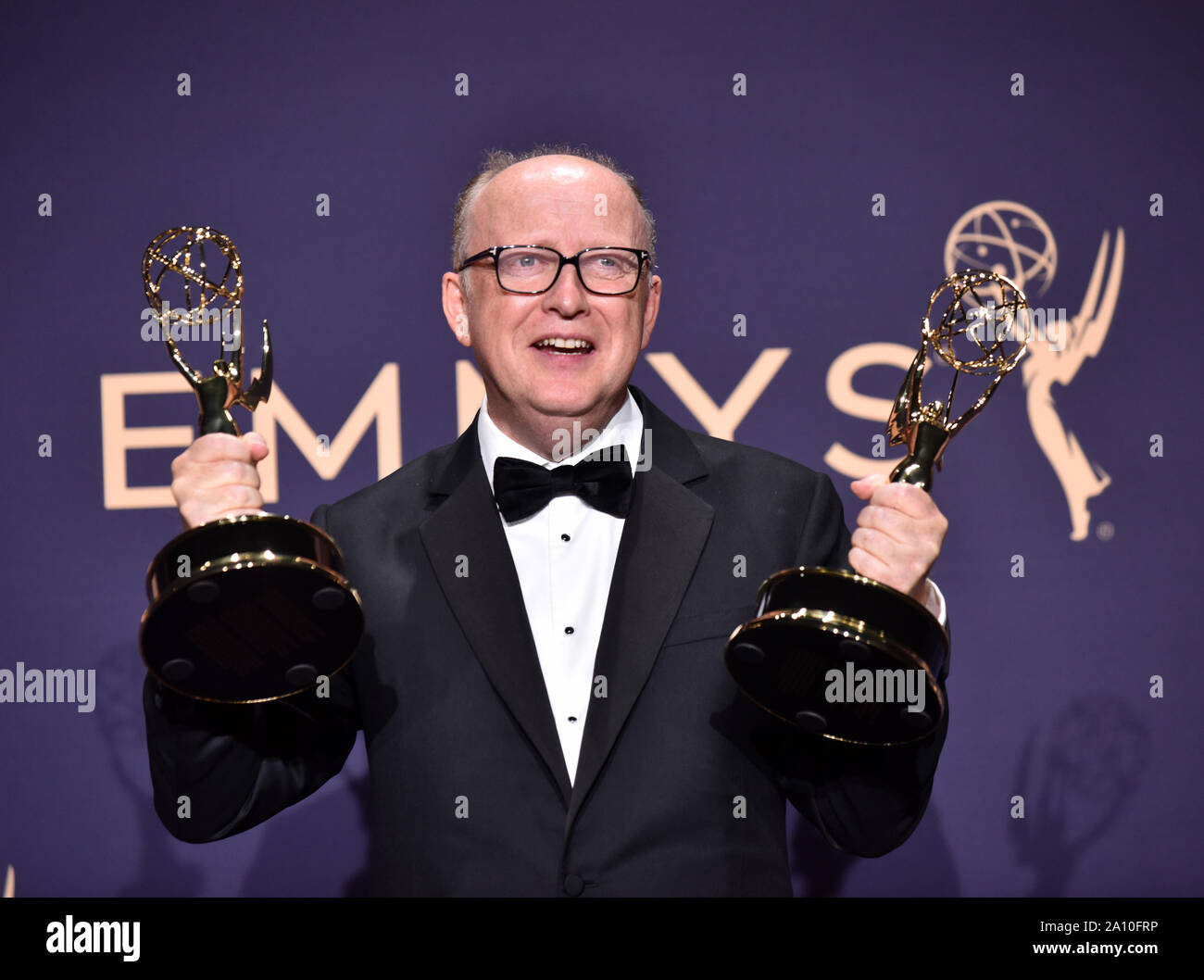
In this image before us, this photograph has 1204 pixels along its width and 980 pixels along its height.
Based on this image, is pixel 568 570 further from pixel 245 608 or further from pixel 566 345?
pixel 245 608

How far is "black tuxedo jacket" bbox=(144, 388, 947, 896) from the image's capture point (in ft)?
5.93

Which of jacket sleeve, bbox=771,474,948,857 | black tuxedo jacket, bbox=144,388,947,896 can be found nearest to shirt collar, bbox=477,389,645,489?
black tuxedo jacket, bbox=144,388,947,896

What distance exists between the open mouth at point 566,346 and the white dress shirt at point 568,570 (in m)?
0.17

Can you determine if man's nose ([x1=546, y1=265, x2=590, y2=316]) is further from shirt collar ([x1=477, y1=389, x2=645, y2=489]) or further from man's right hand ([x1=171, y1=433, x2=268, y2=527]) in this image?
man's right hand ([x1=171, y1=433, x2=268, y2=527])

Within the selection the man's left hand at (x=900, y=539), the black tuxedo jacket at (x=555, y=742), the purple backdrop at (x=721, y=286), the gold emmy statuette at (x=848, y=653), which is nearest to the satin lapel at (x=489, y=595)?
the black tuxedo jacket at (x=555, y=742)

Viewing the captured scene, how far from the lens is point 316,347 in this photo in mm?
2975

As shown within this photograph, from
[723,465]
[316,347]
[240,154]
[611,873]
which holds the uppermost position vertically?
[240,154]

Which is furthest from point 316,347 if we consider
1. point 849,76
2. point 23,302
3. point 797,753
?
point 797,753

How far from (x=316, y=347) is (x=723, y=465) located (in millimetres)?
1325

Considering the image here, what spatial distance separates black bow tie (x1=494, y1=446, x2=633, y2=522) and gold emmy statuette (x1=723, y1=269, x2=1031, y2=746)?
45cm

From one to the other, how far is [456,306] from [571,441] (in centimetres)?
37

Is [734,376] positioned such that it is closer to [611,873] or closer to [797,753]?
[797,753]

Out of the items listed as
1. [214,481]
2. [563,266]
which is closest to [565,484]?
[563,266]

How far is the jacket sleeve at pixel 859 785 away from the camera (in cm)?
183
